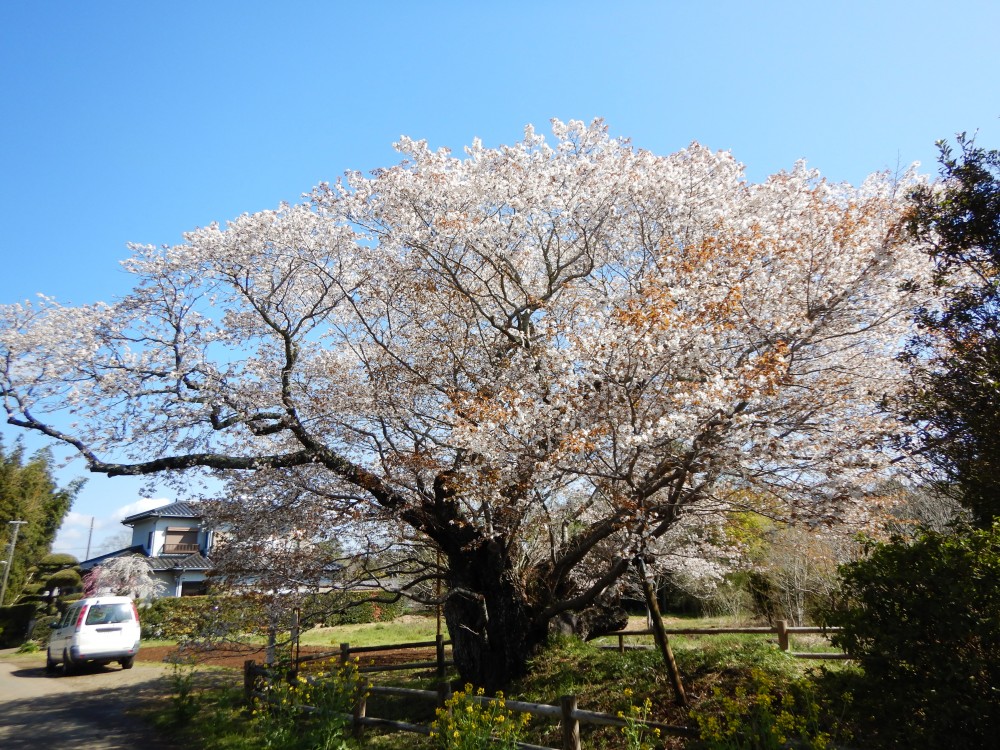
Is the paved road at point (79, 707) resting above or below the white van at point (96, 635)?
below

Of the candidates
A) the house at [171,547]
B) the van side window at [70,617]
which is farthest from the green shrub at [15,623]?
the van side window at [70,617]

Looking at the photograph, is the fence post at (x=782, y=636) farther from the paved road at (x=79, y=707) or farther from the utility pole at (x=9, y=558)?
the utility pole at (x=9, y=558)

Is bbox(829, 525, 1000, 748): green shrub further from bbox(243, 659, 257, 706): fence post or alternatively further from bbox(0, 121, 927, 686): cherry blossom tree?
bbox(243, 659, 257, 706): fence post

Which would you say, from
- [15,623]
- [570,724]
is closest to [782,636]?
[570,724]

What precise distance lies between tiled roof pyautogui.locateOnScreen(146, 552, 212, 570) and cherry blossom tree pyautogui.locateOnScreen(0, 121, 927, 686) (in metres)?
24.9

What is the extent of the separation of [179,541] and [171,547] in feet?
1.54

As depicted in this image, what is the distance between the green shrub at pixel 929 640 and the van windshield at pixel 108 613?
52.6 feet

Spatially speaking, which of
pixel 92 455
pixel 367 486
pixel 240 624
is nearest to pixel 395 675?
pixel 240 624

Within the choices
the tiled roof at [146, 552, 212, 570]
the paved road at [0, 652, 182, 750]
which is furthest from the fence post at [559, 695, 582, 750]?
the tiled roof at [146, 552, 212, 570]

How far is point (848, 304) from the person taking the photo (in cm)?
743

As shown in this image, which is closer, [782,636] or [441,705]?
[441,705]

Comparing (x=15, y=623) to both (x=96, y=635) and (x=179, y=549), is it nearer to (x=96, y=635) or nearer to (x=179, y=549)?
(x=179, y=549)

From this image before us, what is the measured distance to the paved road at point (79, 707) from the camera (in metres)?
8.19

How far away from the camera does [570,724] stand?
5.60 m
